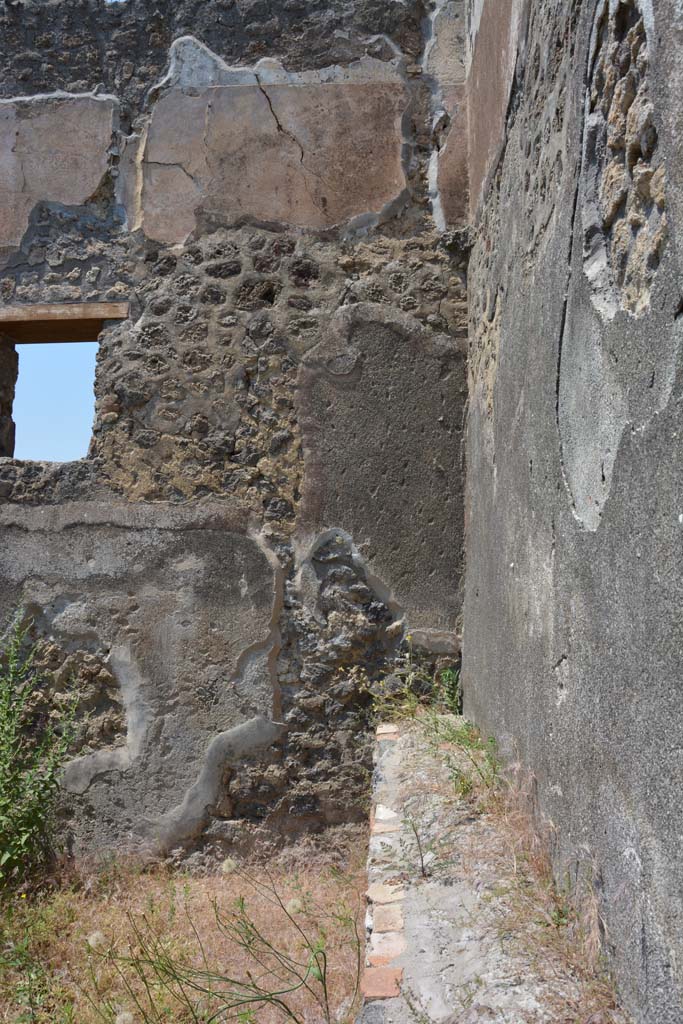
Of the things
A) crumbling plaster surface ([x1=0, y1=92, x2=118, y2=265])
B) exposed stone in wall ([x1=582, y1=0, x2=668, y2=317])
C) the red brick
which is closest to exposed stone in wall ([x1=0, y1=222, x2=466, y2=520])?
crumbling plaster surface ([x1=0, y1=92, x2=118, y2=265])

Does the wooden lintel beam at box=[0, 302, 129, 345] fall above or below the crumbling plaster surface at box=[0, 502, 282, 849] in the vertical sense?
above

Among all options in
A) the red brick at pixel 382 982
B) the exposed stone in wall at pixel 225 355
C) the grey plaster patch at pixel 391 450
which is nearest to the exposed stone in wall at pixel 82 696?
the exposed stone in wall at pixel 225 355

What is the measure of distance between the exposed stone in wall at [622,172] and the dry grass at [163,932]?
1768 millimetres

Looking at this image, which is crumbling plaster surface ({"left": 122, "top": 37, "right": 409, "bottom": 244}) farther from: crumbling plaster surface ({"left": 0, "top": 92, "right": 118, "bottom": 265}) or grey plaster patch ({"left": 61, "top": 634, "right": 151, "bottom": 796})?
grey plaster patch ({"left": 61, "top": 634, "right": 151, "bottom": 796})

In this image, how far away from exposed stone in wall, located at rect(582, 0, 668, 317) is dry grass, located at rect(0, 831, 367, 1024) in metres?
1.77

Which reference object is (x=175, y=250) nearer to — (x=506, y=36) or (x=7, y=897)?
(x=506, y=36)

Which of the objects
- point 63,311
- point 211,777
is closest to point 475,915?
point 211,777

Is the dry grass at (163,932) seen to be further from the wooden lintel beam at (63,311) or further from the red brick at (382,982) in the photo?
the wooden lintel beam at (63,311)

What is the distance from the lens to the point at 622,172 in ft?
5.23

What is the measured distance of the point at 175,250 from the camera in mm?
4109

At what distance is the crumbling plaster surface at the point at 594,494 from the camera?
131cm

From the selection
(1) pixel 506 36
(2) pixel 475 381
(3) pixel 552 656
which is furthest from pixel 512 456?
(1) pixel 506 36

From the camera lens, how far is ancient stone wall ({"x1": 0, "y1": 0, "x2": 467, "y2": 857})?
3805mm

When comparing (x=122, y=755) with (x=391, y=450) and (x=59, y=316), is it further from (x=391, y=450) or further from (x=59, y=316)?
(x=59, y=316)
